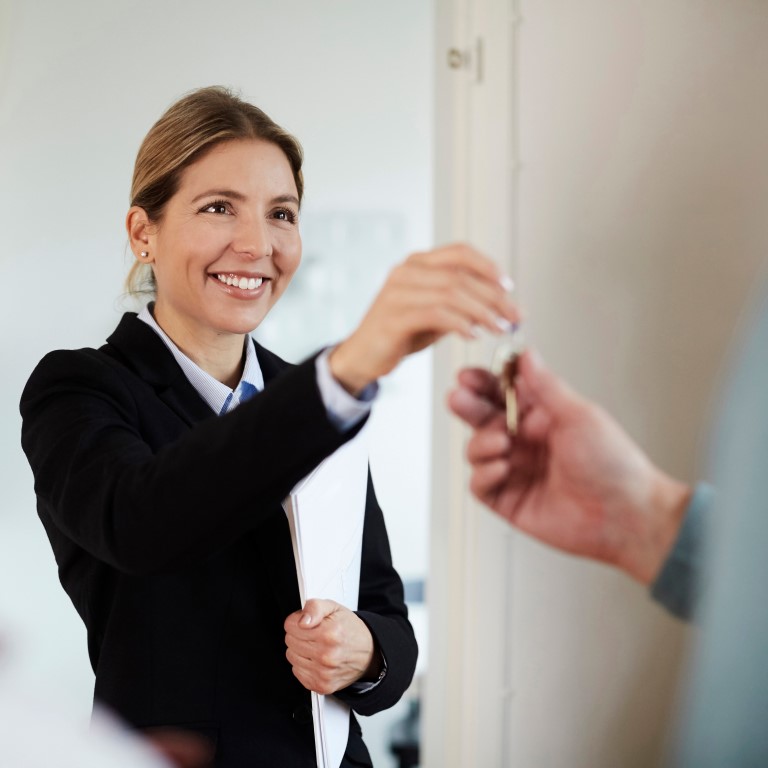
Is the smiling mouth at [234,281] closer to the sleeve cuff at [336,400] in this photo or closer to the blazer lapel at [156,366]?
the blazer lapel at [156,366]

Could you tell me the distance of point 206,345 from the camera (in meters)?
1.13

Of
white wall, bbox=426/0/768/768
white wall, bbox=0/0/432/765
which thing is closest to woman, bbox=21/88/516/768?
white wall, bbox=426/0/768/768

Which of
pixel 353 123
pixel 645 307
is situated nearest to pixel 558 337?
pixel 645 307

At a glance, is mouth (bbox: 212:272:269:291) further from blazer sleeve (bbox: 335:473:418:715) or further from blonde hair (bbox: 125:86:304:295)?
blazer sleeve (bbox: 335:473:418:715)

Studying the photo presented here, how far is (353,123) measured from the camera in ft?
6.23

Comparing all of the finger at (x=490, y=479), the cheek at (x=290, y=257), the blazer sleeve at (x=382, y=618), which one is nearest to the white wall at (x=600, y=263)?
the blazer sleeve at (x=382, y=618)

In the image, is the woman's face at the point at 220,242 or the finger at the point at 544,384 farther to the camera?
the woman's face at the point at 220,242

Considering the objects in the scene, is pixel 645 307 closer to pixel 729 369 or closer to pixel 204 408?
pixel 729 369

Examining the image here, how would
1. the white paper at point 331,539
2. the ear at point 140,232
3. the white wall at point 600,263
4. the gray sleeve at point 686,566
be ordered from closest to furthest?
the gray sleeve at point 686,566 → the white paper at point 331,539 → the white wall at point 600,263 → the ear at point 140,232

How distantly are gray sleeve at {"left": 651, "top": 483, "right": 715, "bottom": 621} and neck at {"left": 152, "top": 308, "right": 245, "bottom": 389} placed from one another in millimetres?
675

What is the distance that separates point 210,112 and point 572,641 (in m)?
0.79

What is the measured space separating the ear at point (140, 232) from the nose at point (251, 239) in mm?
126

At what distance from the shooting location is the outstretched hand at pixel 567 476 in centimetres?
66

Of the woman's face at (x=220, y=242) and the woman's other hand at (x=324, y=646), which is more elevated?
the woman's face at (x=220, y=242)
